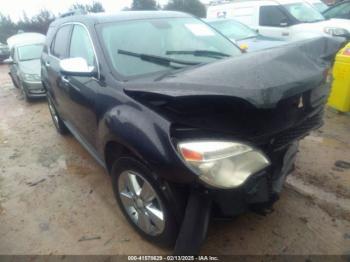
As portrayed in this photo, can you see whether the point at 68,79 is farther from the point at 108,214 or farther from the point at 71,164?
the point at 108,214

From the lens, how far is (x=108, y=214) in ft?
9.97

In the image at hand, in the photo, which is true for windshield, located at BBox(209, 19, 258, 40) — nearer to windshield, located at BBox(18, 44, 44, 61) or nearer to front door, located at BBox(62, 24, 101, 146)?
front door, located at BBox(62, 24, 101, 146)

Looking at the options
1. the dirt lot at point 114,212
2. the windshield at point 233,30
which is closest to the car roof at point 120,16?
the dirt lot at point 114,212

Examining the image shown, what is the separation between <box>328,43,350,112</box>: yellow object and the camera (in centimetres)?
459

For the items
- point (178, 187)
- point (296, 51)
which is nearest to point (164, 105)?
point (178, 187)

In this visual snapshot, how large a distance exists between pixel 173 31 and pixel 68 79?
51.9 inches

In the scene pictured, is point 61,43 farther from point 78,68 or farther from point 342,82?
point 342,82

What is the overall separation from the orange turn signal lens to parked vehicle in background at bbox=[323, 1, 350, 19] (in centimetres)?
837

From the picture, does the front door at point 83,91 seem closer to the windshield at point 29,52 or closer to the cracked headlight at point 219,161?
the cracked headlight at point 219,161

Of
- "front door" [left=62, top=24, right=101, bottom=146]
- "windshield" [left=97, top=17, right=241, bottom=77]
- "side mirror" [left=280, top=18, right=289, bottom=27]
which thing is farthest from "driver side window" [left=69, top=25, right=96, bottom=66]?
"side mirror" [left=280, top=18, right=289, bottom=27]

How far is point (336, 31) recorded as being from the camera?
6.96 metres

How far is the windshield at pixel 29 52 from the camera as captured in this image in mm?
8805

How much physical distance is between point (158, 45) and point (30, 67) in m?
6.67

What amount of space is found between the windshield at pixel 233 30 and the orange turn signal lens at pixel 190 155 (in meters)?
6.17
